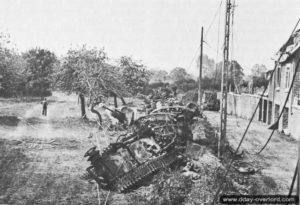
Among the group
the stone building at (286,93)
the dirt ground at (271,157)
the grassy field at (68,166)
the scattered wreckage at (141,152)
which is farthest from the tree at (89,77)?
the stone building at (286,93)

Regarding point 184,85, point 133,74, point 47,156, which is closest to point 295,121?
point 184,85

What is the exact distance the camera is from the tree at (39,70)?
11.3 meters

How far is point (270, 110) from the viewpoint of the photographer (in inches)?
716

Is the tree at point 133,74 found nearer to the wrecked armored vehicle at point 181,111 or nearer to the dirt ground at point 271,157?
the wrecked armored vehicle at point 181,111

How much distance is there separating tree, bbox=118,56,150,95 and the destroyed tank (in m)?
1.95

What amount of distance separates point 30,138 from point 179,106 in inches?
237

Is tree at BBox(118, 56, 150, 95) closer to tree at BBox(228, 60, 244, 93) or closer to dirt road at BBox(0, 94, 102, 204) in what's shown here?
dirt road at BBox(0, 94, 102, 204)

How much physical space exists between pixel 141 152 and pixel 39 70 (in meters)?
5.15

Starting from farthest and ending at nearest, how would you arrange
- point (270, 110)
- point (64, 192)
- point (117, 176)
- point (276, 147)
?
point (270, 110) → point (276, 147) → point (117, 176) → point (64, 192)

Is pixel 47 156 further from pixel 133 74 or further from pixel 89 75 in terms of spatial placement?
pixel 133 74

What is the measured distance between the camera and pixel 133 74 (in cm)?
1299

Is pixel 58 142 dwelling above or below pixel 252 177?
above

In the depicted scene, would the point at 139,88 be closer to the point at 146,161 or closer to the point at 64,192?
the point at 146,161

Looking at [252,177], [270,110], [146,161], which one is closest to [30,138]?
[146,161]
